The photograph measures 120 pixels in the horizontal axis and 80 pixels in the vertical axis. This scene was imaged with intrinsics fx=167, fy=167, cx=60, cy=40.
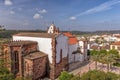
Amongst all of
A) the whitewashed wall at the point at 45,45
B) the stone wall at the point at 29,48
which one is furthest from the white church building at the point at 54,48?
the stone wall at the point at 29,48

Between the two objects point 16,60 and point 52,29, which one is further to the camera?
point 52,29

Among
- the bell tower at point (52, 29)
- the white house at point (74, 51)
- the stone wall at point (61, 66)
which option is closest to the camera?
the stone wall at point (61, 66)

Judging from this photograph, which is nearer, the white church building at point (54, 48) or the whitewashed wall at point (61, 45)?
the white church building at point (54, 48)

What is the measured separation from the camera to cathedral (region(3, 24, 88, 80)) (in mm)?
29234

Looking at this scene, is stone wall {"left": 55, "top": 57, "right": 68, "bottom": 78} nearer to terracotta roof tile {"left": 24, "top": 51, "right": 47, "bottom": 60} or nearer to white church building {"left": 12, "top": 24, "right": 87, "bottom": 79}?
white church building {"left": 12, "top": 24, "right": 87, "bottom": 79}

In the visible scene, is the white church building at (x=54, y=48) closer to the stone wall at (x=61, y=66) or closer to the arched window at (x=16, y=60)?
the stone wall at (x=61, y=66)

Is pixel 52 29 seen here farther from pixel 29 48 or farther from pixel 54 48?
pixel 29 48

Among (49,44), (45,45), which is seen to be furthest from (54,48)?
(45,45)

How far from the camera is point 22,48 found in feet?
98.3

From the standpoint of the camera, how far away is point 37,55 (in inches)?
1241

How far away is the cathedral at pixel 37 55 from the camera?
29.2 metres

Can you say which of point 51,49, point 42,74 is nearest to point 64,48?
point 51,49

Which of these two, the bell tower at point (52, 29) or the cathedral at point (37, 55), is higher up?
the bell tower at point (52, 29)

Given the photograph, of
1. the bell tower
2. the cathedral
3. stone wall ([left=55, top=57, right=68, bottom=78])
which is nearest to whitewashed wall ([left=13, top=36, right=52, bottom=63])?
the cathedral
